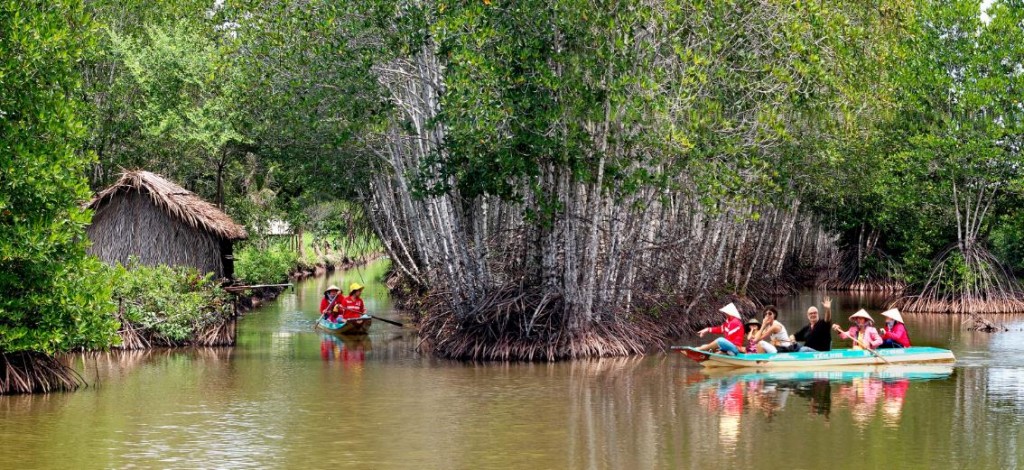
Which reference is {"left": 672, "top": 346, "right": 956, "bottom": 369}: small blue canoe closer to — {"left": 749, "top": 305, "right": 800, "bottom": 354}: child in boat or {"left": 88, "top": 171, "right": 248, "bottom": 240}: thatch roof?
{"left": 749, "top": 305, "right": 800, "bottom": 354}: child in boat

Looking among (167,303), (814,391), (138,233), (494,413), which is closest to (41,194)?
(494,413)

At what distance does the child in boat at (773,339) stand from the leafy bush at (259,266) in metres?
18.7

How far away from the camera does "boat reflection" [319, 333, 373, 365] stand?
21.9 meters

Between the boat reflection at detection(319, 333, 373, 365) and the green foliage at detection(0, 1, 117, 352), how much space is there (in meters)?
6.10

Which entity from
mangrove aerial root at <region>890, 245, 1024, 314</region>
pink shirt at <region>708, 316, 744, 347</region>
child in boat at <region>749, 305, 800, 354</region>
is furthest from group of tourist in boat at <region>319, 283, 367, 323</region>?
mangrove aerial root at <region>890, 245, 1024, 314</region>

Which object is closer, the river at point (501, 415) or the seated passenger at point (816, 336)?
the river at point (501, 415)

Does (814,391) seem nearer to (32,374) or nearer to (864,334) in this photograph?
(864,334)

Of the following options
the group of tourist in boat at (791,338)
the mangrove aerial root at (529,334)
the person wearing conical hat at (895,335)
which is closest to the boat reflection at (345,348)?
the mangrove aerial root at (529,334)

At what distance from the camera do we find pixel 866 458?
12.6 m

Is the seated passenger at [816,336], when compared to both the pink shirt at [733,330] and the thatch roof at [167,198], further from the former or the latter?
the thatch roof at [167,198]

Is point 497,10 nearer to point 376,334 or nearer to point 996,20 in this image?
point 376,334

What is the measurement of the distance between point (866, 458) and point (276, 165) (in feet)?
77.7

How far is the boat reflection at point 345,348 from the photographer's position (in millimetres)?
21922

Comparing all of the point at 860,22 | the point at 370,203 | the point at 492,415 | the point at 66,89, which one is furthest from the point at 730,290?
the point at 66,89
